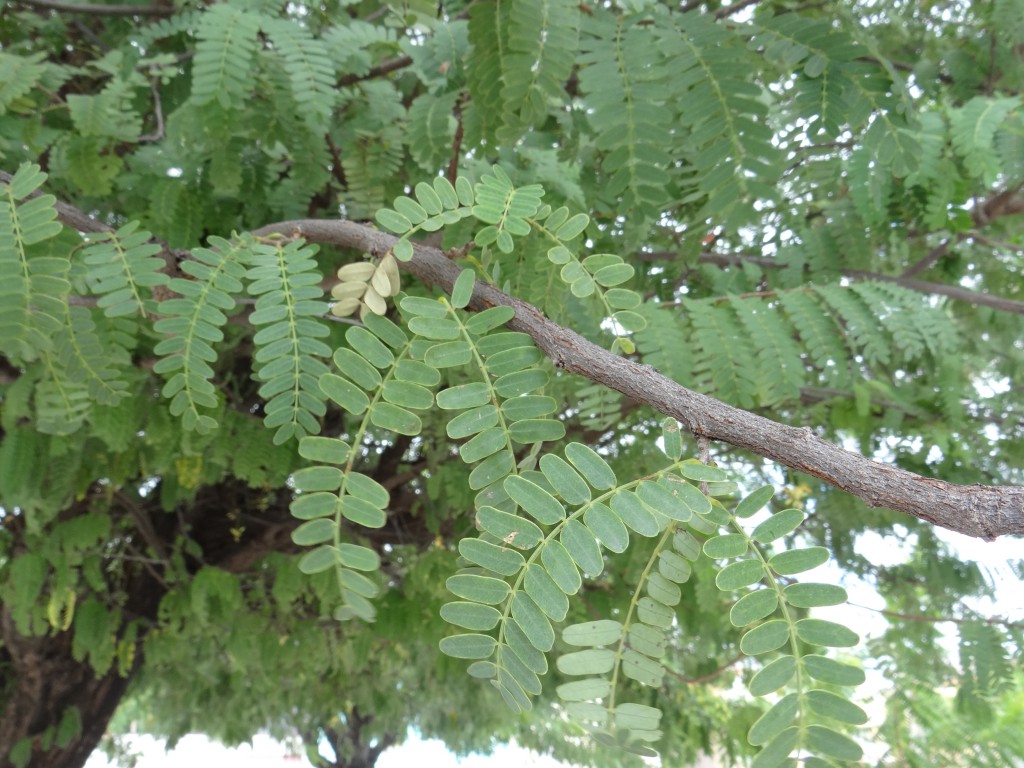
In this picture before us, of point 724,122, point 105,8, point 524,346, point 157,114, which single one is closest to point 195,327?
point 524,346

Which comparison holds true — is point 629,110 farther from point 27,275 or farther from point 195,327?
point 27,275

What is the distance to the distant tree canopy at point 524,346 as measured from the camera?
2.41 feet

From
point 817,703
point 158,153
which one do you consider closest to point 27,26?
point 158,153

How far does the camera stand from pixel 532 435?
0.84 m

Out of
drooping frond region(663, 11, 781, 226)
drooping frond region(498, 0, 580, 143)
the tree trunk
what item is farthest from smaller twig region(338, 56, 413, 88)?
the tree trunk

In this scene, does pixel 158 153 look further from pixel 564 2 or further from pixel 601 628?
pixel 601 628

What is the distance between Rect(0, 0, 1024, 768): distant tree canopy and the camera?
28.9 inches

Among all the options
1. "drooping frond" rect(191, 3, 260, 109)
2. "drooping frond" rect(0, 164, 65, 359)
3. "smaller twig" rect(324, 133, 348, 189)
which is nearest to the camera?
"drooping frond" rect(0, 164, 65, 359)

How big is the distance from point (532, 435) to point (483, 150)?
91 centimetres

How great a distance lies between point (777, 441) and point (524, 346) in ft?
0.95

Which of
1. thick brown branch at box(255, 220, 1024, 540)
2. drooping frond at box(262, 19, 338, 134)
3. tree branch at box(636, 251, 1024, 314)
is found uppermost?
thick brown branch at box(255, 220, 1024, 540)

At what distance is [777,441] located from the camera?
67cm

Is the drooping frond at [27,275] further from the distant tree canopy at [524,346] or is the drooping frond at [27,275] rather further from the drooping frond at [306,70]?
the drooping frond at [306,70]

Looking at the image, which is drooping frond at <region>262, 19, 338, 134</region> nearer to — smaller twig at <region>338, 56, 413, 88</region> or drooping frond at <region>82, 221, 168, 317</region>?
smaller twig at <region>338, 56, 413, 88</region>
